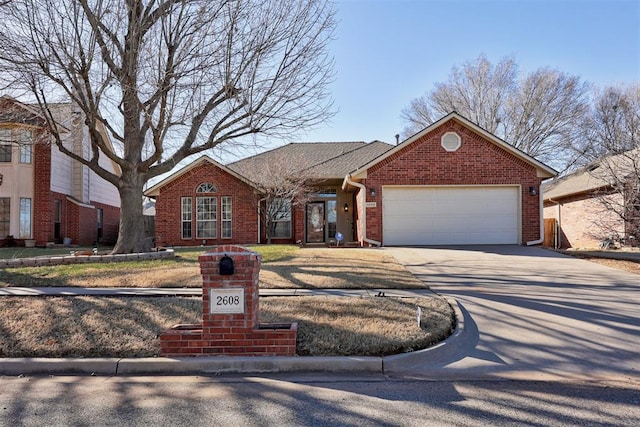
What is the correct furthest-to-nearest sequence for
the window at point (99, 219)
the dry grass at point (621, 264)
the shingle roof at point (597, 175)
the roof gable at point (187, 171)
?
the window at point (99, 219), the roof gable at point (187, 171), the shingle roof at point (597, 175), the dry grass at point (621, 264)

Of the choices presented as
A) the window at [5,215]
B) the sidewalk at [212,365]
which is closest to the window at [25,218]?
the window at [5,215]

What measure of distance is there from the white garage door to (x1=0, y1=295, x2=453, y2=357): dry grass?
9127mm

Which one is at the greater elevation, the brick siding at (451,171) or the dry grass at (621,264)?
the brick siding at (451,171)

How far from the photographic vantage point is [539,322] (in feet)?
20.3

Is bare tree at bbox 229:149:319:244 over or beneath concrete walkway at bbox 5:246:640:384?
over

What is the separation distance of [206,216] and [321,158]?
6.30 metres

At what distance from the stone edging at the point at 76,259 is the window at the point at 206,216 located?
6.71 m

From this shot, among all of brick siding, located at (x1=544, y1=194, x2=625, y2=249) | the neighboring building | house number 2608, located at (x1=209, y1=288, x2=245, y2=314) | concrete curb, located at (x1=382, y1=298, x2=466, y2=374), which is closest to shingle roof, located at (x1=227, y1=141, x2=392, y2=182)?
the neighboring building

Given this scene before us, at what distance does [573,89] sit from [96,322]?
1304 inches

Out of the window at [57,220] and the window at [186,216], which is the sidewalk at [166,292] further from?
the window at [57,220]

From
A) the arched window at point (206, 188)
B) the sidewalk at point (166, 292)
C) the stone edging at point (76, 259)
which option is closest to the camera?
the sidewalk at point (166, 292)

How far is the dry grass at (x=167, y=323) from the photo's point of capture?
510 cm

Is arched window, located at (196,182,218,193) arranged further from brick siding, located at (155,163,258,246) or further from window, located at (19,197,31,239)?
window, located at (19,197,31,239)

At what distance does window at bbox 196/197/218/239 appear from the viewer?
19703mm
